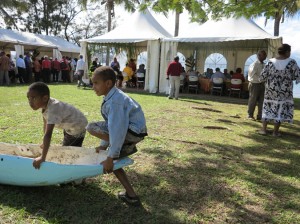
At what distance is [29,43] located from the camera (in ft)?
64.3

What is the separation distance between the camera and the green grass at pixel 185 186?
9.65 ft

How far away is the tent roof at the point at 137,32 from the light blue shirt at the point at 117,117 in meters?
12.4

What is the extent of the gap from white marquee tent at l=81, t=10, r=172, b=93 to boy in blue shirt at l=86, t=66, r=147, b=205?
12042mm

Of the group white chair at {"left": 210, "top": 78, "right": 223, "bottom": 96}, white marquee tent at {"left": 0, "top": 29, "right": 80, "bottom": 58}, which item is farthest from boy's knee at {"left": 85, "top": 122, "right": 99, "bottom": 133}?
white marquee tent at {"left": 0, "top": 29, "right": 80, "bottom": 58}

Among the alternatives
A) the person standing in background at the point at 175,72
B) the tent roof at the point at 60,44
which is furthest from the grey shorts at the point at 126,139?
the tent roof at the point at 60,44

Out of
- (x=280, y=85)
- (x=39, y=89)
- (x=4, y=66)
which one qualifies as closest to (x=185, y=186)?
(x=39, y=89)

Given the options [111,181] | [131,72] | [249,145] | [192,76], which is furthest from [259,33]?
[111,181]

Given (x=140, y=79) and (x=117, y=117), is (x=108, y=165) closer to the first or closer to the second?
(x=117, y=117)

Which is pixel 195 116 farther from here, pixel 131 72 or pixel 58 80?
pixel 58 80

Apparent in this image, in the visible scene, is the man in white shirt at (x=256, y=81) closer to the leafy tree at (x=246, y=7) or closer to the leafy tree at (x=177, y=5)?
the leafy tree at (x=246, y=7)

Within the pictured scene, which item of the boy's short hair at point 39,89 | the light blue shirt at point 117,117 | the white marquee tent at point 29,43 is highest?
the white marquee tent at point 29,43

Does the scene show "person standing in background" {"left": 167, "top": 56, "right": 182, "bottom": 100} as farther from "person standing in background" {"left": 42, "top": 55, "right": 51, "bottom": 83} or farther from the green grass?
"person standing in background" {"left": 42, "top": 55, "right": 51, "bottom": 83}

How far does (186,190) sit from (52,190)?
1426 mm

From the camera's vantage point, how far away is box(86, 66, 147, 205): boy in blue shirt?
264 cm
